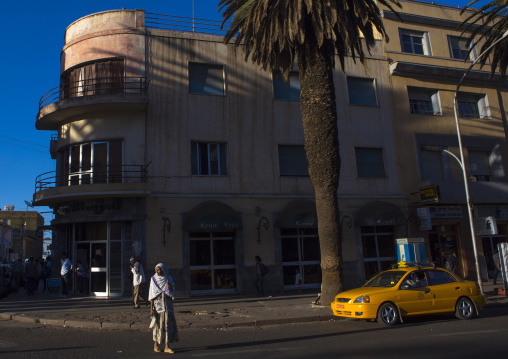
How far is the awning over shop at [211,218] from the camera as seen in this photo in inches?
702

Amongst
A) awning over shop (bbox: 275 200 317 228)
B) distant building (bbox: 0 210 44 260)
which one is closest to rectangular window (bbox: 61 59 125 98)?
awning over shop (bbox: 275 200 317 228)

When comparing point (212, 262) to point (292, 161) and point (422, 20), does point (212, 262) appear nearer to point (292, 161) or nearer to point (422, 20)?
point (292, 161)

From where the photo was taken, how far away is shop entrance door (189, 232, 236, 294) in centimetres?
1845

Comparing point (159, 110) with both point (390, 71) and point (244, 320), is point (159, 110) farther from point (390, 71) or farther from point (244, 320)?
point (390, 71)

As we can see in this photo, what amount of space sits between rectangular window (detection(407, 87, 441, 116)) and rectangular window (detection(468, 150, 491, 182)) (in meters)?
3.19

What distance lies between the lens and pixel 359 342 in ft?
28.8

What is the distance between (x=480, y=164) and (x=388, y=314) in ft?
55.6

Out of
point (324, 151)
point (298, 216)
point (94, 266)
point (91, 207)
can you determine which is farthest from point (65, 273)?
point (324, 151)

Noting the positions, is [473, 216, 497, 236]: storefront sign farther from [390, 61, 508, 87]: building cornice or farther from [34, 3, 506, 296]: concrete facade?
[390, 61, 508, 87]: building cornice

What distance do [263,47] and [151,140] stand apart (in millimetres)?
6367

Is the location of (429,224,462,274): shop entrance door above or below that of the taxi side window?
above

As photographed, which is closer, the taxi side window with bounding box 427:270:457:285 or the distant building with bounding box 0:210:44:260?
the taxi side window with bounding box 427:270:457:285

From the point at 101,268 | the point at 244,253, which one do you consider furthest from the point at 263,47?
the point at 101,268

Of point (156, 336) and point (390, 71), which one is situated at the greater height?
point (390, 71)
